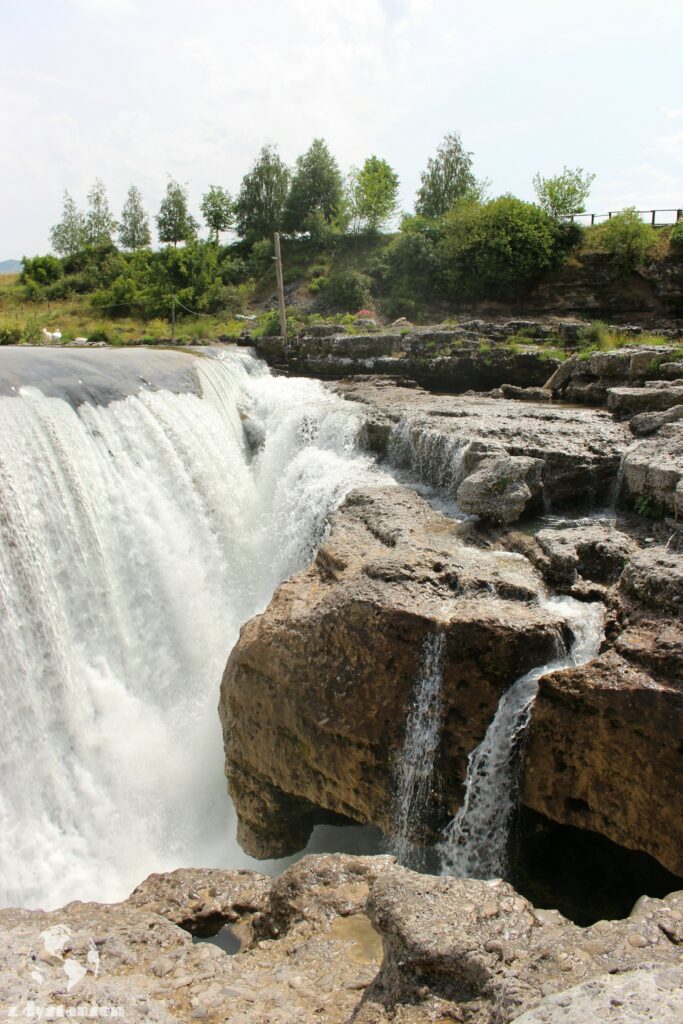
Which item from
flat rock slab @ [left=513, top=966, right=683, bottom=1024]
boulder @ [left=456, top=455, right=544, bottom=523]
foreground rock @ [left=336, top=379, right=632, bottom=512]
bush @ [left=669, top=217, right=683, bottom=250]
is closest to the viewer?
flat rock slab @ [left=513, top=966, right=683, bottom=1024]

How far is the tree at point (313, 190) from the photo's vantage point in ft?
107

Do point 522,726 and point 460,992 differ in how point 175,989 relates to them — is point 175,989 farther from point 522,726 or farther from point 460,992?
point 522,726

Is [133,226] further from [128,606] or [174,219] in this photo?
[128,606]

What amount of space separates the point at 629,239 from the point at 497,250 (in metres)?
3.87

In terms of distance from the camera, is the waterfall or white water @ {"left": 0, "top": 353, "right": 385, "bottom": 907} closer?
the waterfall

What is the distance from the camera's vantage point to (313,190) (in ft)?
107

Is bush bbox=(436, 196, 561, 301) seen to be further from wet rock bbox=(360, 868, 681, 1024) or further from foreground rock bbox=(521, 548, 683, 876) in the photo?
wet rock bbox=(360, 868, 681, 1024)

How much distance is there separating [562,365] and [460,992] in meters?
10.9

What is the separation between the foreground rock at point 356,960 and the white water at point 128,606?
7.33ft

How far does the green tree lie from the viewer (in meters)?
34.6

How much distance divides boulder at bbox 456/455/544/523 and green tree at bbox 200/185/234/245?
31216 millimetres

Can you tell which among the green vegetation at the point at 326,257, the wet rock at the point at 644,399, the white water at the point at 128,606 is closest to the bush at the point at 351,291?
the green vegetation at the point at 326,257

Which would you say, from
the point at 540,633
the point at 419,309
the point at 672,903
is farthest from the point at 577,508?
the point at 419,309

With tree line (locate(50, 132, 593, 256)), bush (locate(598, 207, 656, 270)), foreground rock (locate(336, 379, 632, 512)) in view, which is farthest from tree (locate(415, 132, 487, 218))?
foreground rock (locate(336, 379, 632, 512))
